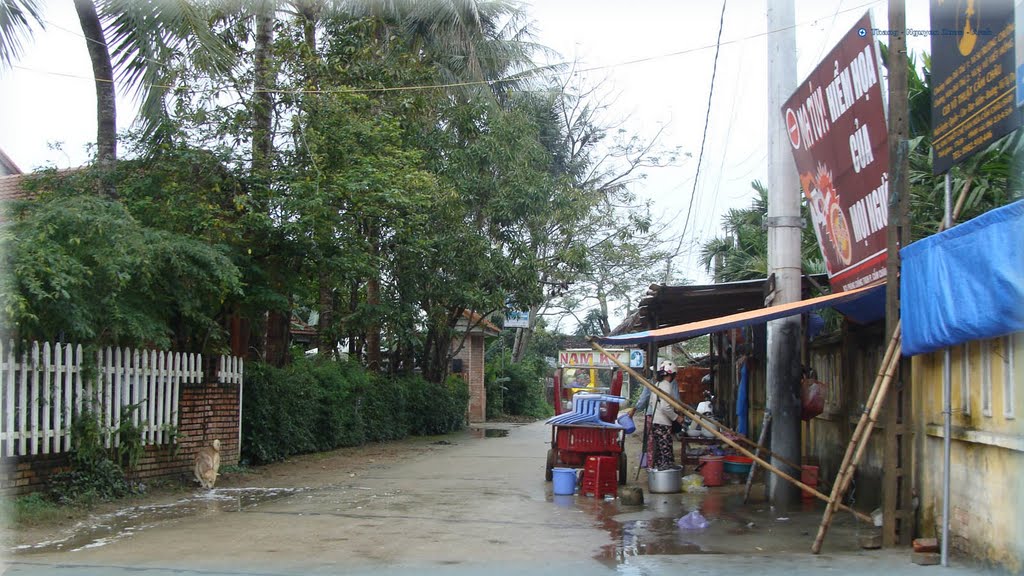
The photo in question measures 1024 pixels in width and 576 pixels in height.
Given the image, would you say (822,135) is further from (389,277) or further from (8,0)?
(389,277)

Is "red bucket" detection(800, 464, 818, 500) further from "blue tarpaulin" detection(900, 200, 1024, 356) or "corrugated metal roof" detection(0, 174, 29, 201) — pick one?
"corrugated metal roof" detection(0, 174, 29, 201)

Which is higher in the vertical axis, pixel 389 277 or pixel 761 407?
pixel 389 277

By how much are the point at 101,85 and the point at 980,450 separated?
1190 centimetres

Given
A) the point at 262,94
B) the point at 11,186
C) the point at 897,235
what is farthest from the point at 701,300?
the point at 11,186

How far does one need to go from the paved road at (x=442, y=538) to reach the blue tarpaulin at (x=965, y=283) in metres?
1.78

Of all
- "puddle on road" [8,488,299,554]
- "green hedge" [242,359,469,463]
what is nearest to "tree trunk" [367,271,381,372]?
"green hedge" [242,359,469,463]

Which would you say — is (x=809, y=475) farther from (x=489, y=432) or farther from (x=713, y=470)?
(x=489, y=432)

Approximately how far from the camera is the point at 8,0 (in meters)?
11.5

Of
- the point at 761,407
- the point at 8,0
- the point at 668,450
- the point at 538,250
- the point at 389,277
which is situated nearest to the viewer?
the point at 8,0

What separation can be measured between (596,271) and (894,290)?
26383mm

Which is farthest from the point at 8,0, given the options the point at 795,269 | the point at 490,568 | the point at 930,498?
the point at 930,498

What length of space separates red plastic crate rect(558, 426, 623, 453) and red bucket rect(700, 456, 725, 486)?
1.36m

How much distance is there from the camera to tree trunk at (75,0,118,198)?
12.8 meters

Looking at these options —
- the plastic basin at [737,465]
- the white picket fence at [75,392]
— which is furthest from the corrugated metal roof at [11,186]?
the plastic basin at [737,465]
